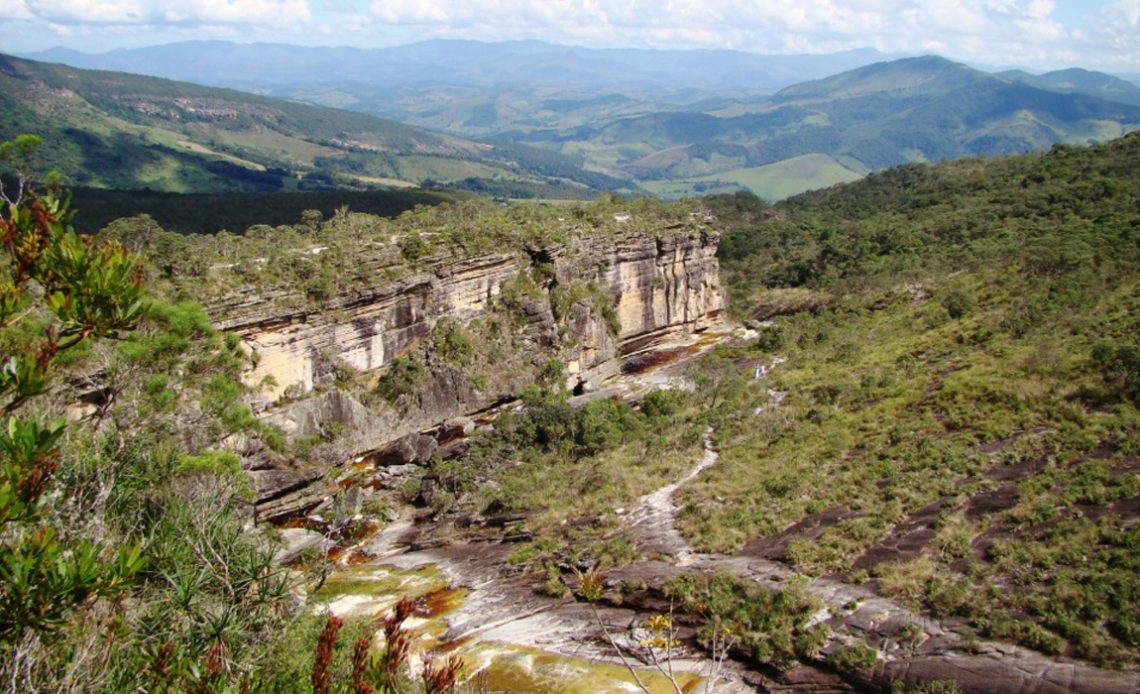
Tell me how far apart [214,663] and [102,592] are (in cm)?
147

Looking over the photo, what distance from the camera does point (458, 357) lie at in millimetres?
38406

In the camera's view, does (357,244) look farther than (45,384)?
Yes

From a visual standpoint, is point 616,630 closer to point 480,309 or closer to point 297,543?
point 297,543

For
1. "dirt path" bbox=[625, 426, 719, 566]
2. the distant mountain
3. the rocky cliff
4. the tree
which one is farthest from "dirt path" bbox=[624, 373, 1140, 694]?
the distant mountain

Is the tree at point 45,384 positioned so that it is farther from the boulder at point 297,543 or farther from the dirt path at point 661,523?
the boulder at point 297,543

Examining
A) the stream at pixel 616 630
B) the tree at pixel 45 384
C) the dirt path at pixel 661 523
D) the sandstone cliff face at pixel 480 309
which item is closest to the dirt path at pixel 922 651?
the stream at pixel 616 630

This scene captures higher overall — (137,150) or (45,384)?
(137,150)

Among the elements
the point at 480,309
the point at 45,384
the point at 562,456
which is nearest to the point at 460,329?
the point at 480,309

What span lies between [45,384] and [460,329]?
33.2 metres

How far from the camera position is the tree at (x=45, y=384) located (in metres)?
5.17

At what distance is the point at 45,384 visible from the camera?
5.64 metres

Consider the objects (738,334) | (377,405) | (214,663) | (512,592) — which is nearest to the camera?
(214,663)

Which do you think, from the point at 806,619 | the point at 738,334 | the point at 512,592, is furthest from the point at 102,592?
the point at 738,334

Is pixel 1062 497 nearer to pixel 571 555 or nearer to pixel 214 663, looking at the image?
pixel 571 555
